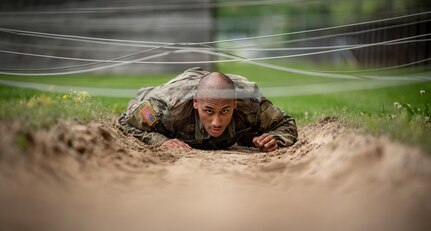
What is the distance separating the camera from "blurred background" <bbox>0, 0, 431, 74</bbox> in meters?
2.25

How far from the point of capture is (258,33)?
231 cm

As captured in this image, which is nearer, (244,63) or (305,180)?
(305,180)

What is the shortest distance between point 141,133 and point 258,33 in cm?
76

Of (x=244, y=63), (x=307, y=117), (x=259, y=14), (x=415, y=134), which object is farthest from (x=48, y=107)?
(x=307, y=117)

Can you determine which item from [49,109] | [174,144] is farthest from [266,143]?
[49,109]

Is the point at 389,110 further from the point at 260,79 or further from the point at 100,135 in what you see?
the point at 100,135

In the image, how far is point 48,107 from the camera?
1.79 metres

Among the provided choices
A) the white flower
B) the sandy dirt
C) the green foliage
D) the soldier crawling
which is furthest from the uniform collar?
the white flower

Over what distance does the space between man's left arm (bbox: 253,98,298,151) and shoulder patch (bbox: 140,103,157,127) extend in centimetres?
→ 52

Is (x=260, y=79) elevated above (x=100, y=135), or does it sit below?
above

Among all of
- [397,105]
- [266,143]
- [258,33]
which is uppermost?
[258,33]

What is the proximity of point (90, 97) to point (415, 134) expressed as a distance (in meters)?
1.28

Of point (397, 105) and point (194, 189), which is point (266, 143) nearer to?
point (397, 105)

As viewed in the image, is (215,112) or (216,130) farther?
(216,130)
